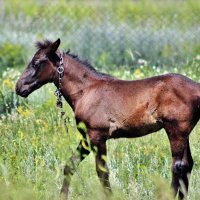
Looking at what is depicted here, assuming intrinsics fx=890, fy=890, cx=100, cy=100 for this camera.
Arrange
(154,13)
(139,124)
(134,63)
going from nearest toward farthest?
(139,124) → (134,63) → (154,13)

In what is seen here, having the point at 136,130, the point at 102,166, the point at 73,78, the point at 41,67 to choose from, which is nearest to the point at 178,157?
the point at 136,130

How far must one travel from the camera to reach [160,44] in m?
14.5

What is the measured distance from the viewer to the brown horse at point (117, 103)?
22.7ft

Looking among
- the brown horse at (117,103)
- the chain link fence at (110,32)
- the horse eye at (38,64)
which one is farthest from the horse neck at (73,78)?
the chain link fence at (110,32)

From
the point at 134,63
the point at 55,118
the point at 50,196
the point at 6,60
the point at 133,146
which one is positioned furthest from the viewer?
the point at 6,60

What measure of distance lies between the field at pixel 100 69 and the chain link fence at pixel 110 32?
0.02 meters

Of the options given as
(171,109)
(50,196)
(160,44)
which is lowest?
(160,44)

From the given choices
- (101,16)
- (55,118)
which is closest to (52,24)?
(101,16)

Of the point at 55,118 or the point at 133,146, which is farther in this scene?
the point at 55,118

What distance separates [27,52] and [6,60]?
0.44 metres

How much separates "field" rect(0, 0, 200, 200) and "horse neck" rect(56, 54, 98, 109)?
40 centimetres

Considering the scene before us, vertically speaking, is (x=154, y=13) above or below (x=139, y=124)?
below

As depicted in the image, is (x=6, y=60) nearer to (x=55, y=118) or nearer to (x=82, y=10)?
(x=82, y=10)

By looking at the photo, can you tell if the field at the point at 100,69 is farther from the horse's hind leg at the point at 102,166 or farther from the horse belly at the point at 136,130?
the horse belly at the point at 136,130
